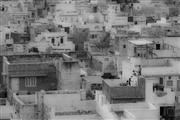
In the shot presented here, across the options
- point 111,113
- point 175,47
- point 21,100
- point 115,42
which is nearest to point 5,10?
point 115,42

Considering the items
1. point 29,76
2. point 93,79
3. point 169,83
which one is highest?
point 169,83

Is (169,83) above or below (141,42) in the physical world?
below

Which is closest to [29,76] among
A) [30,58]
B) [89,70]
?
[30,58]

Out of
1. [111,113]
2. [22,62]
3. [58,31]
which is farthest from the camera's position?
[58,31]

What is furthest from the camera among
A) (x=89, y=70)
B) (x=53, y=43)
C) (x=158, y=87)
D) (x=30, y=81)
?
(x=53, y=43)

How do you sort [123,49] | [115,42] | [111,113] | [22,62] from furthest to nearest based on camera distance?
[115,42] → [123,49] → [22,62] → [111,113]

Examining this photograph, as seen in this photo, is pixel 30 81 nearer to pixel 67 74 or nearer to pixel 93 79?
pixel 67 74

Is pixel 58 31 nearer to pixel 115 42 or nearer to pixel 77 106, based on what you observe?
pixel 115 42

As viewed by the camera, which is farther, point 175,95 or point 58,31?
point 58,31

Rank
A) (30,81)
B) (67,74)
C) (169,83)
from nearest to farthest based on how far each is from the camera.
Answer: (169,83) → (67,74) → (30,81)
